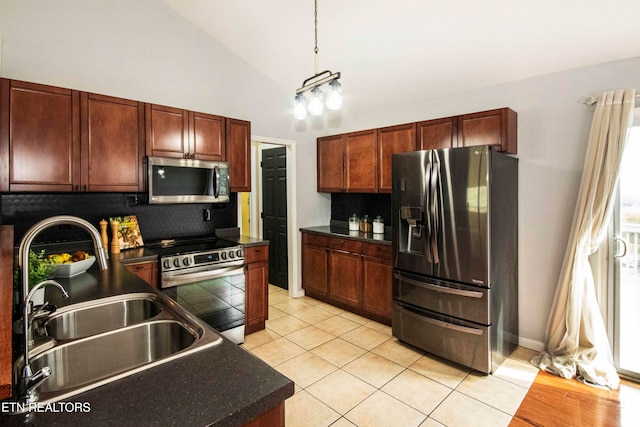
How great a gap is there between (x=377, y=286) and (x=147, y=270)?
230 cm

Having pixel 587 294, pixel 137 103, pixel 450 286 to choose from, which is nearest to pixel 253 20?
pixel 137 103

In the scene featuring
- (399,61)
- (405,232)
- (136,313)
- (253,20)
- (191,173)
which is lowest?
(136,313)

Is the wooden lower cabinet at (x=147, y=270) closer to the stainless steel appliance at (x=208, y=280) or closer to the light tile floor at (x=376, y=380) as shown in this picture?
the stainless steel appliance at (x=208, y=280)

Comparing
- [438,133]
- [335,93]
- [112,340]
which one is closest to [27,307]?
[112,340]

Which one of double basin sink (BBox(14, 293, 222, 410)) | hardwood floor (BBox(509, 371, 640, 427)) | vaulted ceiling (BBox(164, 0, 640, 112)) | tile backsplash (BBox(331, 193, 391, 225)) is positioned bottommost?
hardwood floor (BBox(509, 371, 640, 427))

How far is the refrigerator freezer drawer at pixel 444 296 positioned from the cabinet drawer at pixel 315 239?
1.22 metres

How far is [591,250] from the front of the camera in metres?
2.65

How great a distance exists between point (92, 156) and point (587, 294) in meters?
4.18

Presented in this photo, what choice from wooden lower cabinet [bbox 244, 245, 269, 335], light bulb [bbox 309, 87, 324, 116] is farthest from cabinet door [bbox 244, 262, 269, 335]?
light bulb [bbox 309, 87, 324, 116]

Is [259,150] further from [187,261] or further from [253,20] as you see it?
[187,261]

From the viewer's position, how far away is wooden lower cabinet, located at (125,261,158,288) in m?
2.67

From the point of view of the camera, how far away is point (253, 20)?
3.24 meters

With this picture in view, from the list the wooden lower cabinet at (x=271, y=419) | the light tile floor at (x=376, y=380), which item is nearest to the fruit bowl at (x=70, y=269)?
the light tile floor at (x=376, y=380)

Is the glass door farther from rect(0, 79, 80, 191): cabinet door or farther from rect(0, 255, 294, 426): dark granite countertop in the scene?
rect(0, 79, 80, 191): cabinet door
